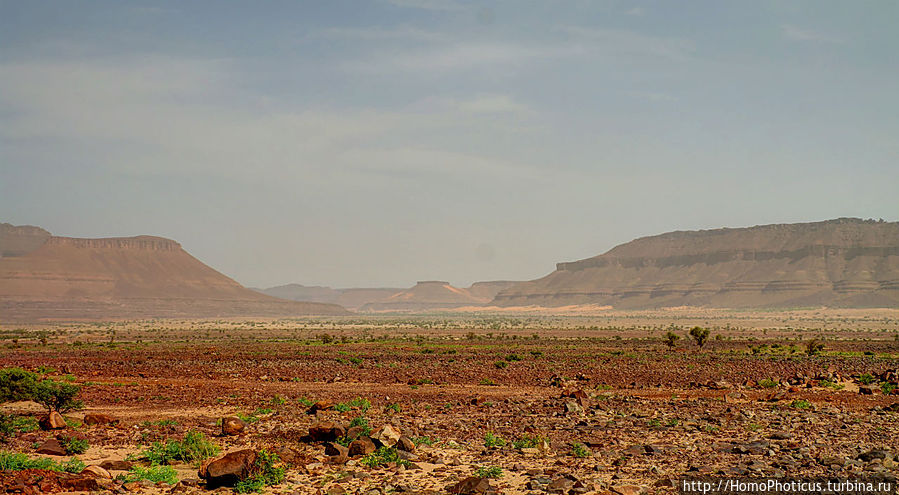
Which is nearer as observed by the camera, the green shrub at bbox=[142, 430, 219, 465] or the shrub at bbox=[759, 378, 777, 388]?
the green shrub at bbox=[142, 430, 219, 465]

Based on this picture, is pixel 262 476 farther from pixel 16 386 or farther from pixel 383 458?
pixel 16 386

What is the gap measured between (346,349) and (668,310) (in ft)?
490

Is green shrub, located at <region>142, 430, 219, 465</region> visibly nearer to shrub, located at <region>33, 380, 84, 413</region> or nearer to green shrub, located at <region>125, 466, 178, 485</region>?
green shrub, located at <region>125, 466, 178, 485</region>

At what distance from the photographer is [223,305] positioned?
193 m

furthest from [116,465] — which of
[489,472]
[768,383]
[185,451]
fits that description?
[768,383]

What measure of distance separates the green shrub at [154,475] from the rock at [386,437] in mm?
3777

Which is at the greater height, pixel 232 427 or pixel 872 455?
pixel 872 455

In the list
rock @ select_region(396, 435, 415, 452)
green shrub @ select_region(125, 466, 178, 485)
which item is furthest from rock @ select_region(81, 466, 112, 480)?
rock @ select_region(396, 435, 415, 452)

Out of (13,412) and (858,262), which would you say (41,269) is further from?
(858,262)

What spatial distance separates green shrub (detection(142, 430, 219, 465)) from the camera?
13906 mm

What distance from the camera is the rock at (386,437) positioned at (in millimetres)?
14312

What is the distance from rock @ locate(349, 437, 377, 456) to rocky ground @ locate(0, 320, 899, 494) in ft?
0.12

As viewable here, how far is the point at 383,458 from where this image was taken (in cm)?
1362

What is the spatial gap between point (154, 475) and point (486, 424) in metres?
8.11
